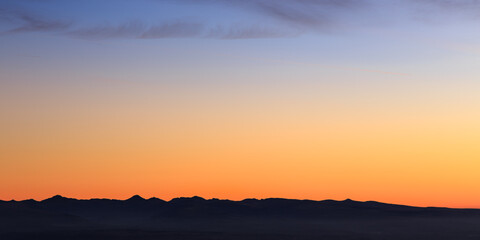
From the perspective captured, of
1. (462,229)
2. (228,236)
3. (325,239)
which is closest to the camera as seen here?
(325,239)

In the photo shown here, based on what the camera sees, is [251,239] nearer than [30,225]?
Yes

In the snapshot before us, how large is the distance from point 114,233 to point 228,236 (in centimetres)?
2539

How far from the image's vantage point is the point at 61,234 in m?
144

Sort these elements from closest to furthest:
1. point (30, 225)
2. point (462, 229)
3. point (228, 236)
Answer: point (228, 236) < point (462, 229) < point (30, 225)

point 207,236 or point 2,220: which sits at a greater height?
point 2,220

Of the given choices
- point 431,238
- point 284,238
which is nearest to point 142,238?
point 284,238

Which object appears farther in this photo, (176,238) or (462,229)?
(462,229)

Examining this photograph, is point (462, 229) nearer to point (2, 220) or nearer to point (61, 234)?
point (61, 234)

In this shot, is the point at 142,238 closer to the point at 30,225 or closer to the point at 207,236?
the point at 207,236

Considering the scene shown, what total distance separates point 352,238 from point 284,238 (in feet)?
43.4

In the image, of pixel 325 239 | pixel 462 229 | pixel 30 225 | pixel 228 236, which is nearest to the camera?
pixel 325 239

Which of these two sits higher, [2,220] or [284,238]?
[2,220]

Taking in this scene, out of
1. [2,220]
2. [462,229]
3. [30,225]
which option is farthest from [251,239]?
[2,220]

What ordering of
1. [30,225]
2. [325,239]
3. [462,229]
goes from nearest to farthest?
[325,239]
[462,229]
[30,225]
